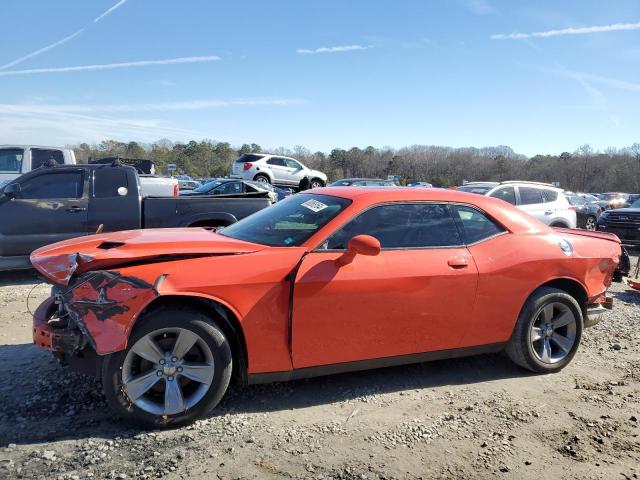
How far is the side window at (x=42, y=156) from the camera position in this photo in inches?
456

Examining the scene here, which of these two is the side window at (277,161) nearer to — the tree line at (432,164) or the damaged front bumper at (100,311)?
the damaged front bumper at (100,311)

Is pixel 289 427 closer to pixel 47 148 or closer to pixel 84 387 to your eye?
pixel 84 387

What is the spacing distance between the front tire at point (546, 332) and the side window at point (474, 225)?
2.22 ft

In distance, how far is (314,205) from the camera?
12.9ft

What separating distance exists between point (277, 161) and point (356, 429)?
72.4 ft

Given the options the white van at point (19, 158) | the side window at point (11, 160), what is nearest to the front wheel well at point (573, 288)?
the white van at point (19, 158)

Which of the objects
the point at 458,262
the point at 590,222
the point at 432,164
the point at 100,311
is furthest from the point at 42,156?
the point at 432,164

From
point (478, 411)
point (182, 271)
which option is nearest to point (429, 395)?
point (478, 411)

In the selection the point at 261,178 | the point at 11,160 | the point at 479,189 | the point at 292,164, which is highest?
the point at 292,164

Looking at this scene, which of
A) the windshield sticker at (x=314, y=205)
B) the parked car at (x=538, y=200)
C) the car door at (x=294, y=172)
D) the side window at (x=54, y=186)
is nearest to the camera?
the windshield sticker at (x=314, y=205)

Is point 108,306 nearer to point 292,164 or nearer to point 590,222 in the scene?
point 590,222

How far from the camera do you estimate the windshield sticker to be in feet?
12.6

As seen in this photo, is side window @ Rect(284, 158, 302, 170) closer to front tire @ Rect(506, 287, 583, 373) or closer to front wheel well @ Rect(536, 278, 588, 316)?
front wheel well @ Rect(536, 278, 588, 316)

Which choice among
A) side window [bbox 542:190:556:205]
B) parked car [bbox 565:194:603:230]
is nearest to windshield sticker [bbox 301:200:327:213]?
side window [bbox 542:190:556:205]
